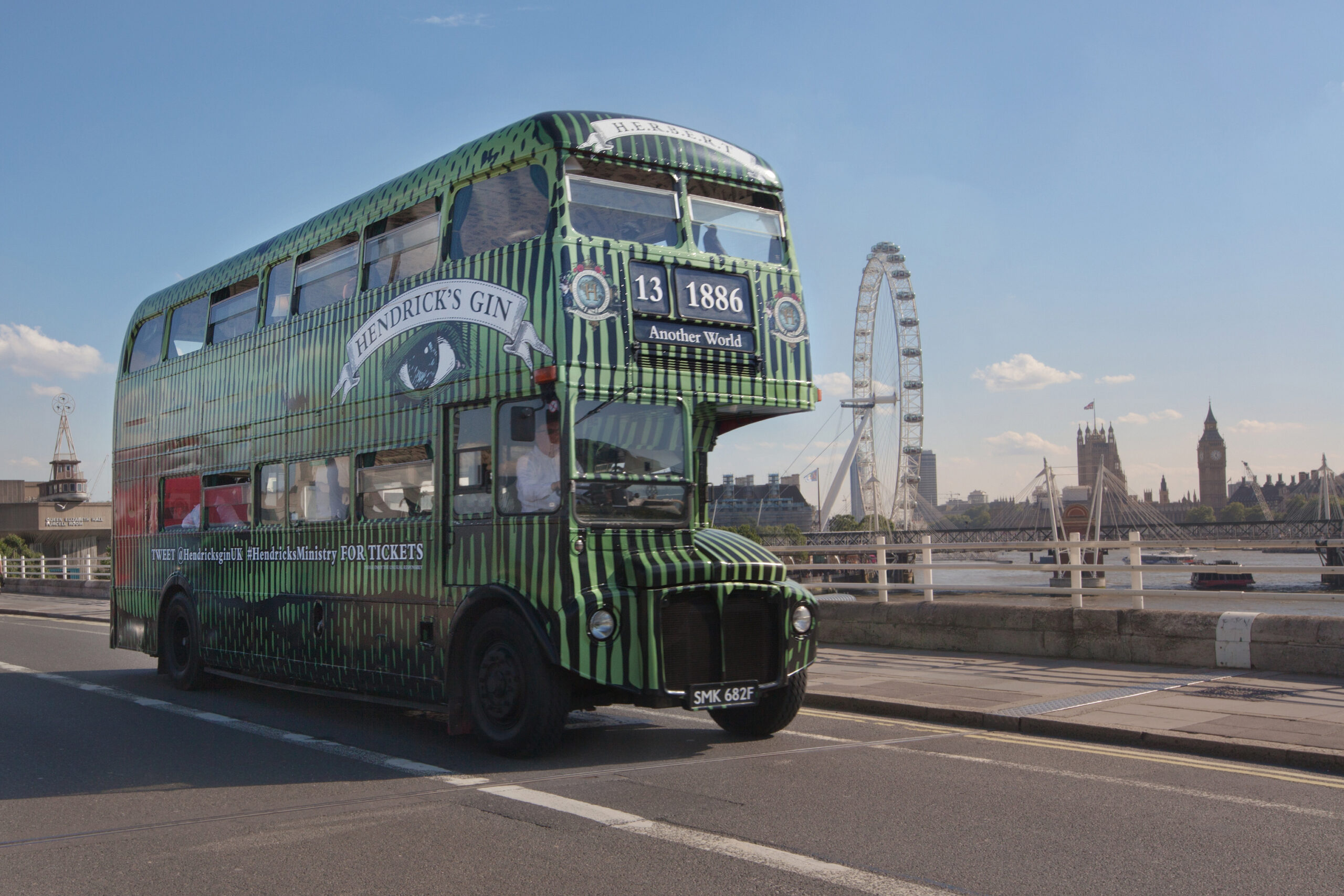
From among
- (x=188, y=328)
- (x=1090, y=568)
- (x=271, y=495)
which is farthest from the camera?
(x=188, y=328)

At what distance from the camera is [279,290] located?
11.9 meters

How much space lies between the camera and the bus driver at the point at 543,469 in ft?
26.6

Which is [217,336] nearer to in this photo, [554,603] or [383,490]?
[383,490]

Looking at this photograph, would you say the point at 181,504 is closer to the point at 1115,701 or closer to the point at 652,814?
the point at 652,814

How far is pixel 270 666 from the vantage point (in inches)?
460

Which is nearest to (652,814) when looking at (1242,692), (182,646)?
(1242,692)

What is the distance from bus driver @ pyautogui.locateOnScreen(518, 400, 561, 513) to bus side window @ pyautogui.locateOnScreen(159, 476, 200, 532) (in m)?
6.45

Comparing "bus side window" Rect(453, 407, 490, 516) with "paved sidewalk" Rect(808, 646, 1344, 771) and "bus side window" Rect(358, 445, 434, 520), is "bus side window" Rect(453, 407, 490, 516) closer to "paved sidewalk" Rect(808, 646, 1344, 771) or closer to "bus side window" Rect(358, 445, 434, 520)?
"bus side window" Rect(358, 445, 434, 520)

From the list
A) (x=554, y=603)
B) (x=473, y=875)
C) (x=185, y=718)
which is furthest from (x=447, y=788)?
(x=185, y=718)

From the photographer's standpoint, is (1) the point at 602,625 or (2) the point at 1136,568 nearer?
(1) the point at 602,625

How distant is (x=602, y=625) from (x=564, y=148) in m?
3.35

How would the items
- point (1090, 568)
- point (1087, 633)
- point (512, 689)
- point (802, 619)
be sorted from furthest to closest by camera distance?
point (1087, 633) → point (1090, 568) → point (802, 619) → point (512, 689)

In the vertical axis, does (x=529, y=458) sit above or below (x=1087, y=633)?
above

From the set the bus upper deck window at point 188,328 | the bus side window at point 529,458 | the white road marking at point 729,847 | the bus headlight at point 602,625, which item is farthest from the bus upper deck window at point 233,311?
the white road marking at point 729,847
